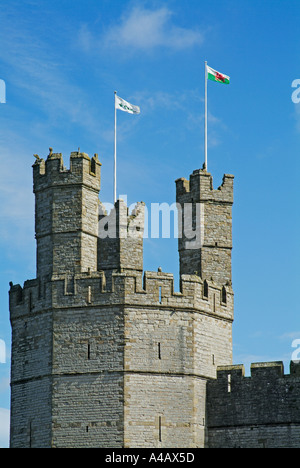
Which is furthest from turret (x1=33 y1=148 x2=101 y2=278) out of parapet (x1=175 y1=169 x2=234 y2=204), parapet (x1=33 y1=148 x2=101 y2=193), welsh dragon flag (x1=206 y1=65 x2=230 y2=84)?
welsh dragon flag (x1=206 y1=65 x2=230 y2=84)

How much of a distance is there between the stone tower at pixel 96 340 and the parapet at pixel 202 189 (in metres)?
3.83

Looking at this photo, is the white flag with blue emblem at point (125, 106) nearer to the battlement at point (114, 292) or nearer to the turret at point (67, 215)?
the turret at point (67, 215)

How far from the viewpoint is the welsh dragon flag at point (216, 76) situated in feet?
212

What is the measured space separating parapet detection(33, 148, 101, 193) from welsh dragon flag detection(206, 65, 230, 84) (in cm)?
702

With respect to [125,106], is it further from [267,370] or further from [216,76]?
[267,370]

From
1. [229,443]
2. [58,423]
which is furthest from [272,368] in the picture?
[58,423]

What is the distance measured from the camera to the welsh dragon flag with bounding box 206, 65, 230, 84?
64.6 metres

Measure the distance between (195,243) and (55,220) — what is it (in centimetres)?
624

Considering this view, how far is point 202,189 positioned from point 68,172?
598cm

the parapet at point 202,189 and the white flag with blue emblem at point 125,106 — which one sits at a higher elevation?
the white flag with blue emblem at point 125,106

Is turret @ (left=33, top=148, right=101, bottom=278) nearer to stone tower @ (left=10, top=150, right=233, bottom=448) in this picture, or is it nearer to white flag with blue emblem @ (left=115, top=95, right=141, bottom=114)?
stone tower @ (left=10, top=150, right=233, bottom=448)

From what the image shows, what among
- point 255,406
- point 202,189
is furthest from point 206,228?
point 255,406

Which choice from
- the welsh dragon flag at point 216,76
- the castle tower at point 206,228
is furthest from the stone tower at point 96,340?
the welsh dragon flag at point 216,76

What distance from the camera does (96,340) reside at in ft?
188
